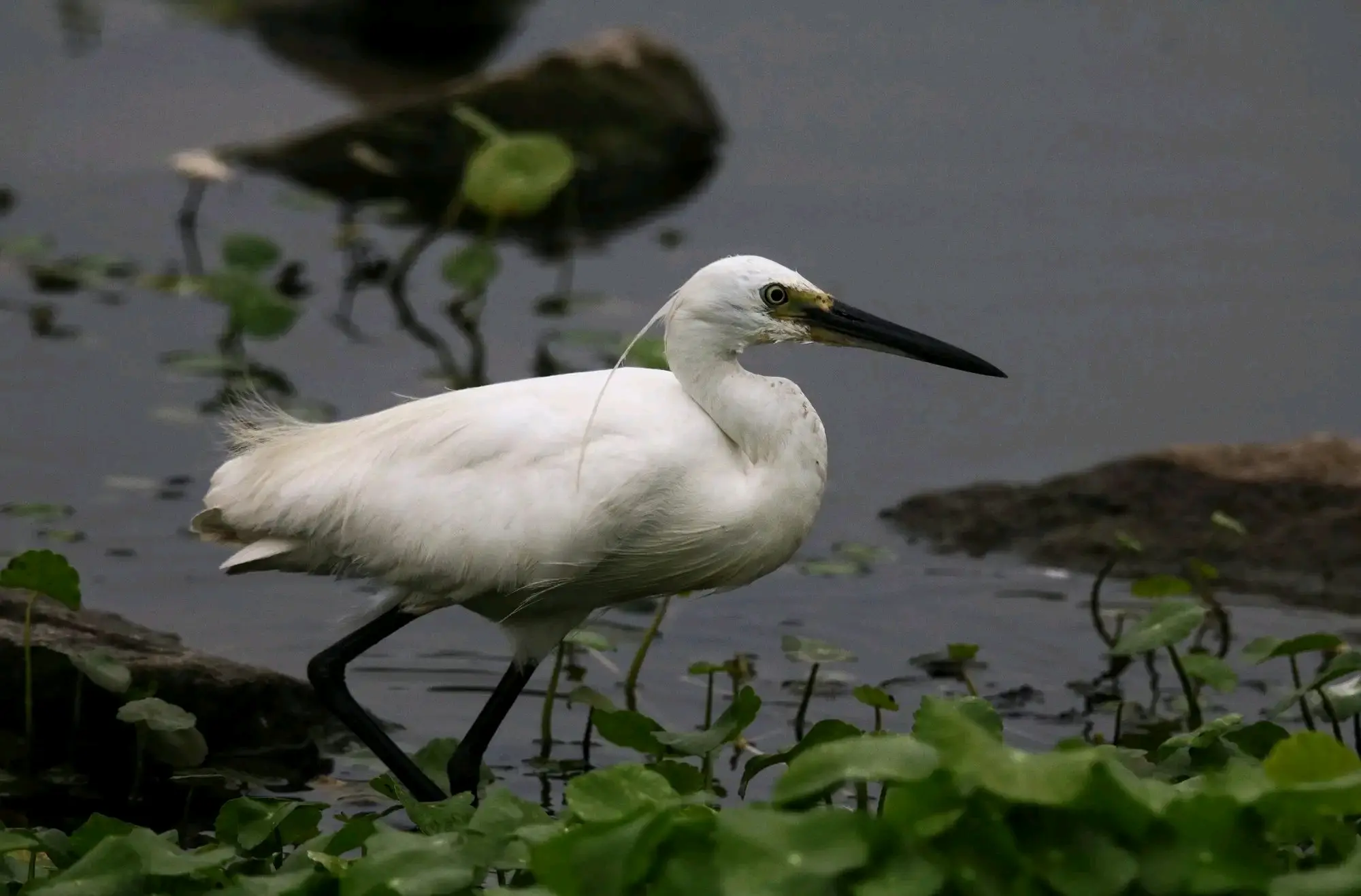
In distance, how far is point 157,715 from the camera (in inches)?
186

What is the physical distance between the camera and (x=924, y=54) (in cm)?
1202

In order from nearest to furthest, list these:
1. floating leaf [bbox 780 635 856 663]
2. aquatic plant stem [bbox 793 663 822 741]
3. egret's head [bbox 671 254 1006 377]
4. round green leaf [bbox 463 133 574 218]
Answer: egret's head [bbox 671 254 1006 377], floating leaf [bbox 780 635 856 663], aquatic plant stem [bbox 793 663 822 741], round green leaf [bbox 463 133 574 218]

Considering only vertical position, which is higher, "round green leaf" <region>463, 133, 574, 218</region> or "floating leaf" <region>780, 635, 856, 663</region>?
"round green leaf" <region>463, 133, 574, 218</region>

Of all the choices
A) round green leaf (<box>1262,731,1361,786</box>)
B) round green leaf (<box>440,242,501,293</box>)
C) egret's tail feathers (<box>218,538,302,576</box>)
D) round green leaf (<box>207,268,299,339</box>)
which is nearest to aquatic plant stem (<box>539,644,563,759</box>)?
egret's tail feathers (<box>218,538,302,576</box>)

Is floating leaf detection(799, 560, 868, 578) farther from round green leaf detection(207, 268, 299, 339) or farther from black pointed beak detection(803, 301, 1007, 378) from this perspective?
round green leaf detection(207, 268, 299, 339)

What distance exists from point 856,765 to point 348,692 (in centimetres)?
226

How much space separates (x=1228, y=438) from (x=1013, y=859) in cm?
528

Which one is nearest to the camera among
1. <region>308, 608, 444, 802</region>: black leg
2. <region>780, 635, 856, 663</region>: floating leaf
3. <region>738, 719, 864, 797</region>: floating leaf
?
<region>738, 719, 864, 797</region>: floating leaf

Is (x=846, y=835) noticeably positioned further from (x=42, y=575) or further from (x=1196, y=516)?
(x=1196, y=516)

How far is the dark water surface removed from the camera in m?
6.55

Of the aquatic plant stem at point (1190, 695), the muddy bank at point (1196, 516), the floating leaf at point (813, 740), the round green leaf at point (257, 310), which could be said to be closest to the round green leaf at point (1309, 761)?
the floating leaf at point (813, 740)

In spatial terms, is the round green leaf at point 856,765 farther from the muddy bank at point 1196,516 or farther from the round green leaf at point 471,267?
the round green leaf at point 471,267

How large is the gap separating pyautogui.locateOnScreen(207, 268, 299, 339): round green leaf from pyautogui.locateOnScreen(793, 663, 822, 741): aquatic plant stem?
117 inches

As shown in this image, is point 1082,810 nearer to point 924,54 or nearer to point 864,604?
point 864,604
